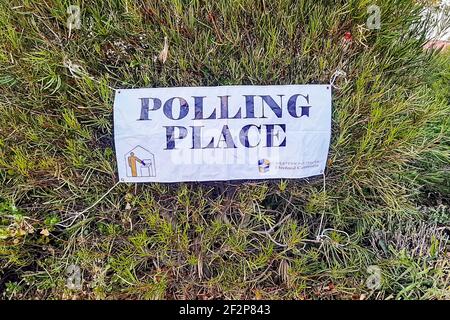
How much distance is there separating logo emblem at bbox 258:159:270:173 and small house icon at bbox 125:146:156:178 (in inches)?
23.6

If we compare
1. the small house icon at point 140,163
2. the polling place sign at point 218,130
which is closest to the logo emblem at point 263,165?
the polling place sign at point 218,130

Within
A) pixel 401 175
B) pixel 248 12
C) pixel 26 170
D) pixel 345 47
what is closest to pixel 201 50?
pixel 248 12

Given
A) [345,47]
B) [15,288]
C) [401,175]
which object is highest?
[345,47]

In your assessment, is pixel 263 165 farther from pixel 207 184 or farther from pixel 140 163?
pixel 140 163

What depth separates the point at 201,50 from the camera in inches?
76.1

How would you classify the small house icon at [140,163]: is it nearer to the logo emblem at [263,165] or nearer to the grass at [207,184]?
the grass at [207,184]

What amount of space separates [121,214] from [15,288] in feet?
2.62

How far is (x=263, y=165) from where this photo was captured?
198 centimetres

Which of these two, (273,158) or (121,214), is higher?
(273,158)

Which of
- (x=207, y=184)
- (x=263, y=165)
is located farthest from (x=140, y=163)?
(x=263, y=165)

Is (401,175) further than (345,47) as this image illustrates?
Yes
